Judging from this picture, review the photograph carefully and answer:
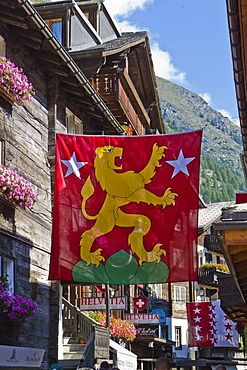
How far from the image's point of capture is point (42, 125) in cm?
1692

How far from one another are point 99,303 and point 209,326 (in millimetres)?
9650

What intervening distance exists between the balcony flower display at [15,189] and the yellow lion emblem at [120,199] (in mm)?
2061

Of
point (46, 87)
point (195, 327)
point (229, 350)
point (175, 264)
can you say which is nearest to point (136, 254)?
point (175, 264)

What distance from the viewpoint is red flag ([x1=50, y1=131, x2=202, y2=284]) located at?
11.5m

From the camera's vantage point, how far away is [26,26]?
1520cm

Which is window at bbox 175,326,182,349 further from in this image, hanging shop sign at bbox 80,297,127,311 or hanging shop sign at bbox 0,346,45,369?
hanging shop sign at bbox 0,346,45,369

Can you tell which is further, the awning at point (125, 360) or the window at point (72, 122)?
the window at point (72, 122)

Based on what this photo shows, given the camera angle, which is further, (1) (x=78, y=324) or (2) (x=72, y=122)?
(2) (x=72, y=122)

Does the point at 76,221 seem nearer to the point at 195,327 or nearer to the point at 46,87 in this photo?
the point at 46,87

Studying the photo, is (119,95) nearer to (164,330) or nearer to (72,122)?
(72,122)

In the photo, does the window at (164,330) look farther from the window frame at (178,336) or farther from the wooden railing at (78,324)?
the wooden railing at (78,324)

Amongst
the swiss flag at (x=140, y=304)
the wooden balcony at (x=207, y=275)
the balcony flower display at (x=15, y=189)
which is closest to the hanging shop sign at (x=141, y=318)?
the swiss flag at (x=140, y=304)

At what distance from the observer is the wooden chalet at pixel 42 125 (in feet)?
48.0

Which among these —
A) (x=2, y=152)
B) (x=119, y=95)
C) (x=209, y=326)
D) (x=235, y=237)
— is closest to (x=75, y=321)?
(x=2, y=152)
